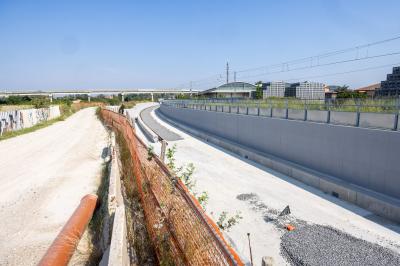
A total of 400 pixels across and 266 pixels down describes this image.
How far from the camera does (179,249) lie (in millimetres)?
3791

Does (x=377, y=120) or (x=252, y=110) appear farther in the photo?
(x=252, y=110)

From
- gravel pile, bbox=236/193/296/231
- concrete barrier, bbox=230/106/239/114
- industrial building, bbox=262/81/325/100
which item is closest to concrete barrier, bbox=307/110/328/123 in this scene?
gravel pile, bbox=236/193/296/231

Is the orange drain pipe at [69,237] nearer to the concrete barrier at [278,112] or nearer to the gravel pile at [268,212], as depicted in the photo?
the gravel pile at [268,212]

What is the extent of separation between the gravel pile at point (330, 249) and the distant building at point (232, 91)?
55756 mm

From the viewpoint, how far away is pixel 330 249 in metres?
5.74

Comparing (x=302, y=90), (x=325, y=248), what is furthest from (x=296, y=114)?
(x=302, y=90)

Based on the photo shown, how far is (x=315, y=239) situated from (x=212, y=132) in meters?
15.9

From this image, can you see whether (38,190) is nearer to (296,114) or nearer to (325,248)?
(325,248)

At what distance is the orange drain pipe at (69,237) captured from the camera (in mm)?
5094

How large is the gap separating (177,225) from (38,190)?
319 inches

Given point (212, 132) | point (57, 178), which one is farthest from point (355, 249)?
point (212, 132)

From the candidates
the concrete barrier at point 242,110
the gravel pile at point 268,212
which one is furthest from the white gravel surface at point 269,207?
the concrete barrier at point 242,110

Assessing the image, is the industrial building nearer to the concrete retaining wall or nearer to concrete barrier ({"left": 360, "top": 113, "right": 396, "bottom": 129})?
the concrete retaining wall

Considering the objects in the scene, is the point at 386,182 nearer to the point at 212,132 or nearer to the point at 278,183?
the point at 278,183
